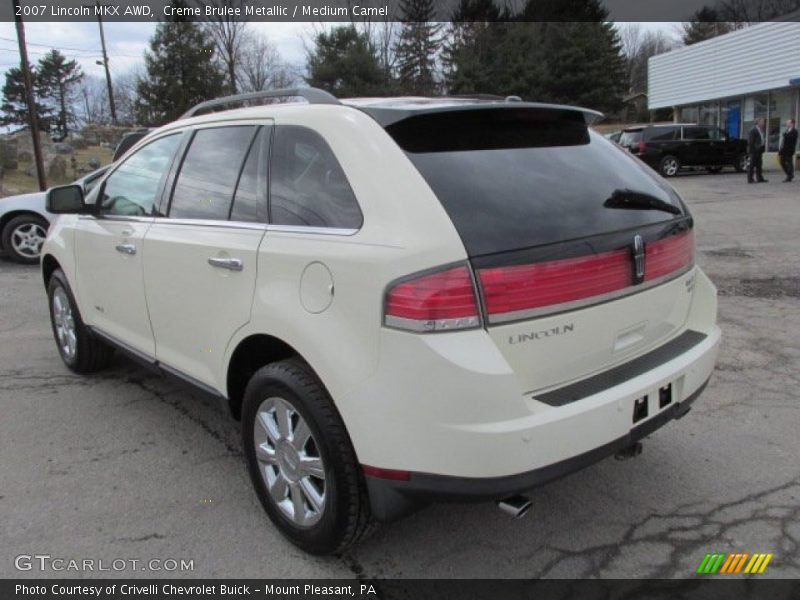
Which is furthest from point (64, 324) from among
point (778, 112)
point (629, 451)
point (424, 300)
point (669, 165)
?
point (778, 112)

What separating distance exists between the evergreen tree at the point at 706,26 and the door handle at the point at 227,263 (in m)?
66.1

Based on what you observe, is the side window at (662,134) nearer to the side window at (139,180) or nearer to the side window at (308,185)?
the side window at (139,180)

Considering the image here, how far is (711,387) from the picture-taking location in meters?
4.39

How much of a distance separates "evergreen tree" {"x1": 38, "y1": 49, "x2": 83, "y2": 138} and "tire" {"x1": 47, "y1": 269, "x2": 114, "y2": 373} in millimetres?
74043

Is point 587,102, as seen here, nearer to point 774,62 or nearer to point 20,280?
point 774,62

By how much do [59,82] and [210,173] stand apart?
80902 millimetres

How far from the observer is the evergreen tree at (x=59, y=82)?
234 ft

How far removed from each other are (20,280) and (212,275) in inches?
278

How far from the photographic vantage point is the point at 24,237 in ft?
32.4

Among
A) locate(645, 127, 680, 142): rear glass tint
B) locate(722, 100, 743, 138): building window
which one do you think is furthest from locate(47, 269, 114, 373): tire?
locate(722, 100, 743, 138): building window

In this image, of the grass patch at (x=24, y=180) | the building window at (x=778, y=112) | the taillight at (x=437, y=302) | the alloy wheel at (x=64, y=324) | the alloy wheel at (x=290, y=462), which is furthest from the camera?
the building window at (x=778, y=112)

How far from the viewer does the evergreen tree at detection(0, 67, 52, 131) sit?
6725cm

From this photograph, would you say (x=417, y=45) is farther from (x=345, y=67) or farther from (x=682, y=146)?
(x=682, y=146)

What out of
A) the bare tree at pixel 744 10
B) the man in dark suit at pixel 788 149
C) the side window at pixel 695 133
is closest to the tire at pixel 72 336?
the man in dark suit at pixel 788 149
